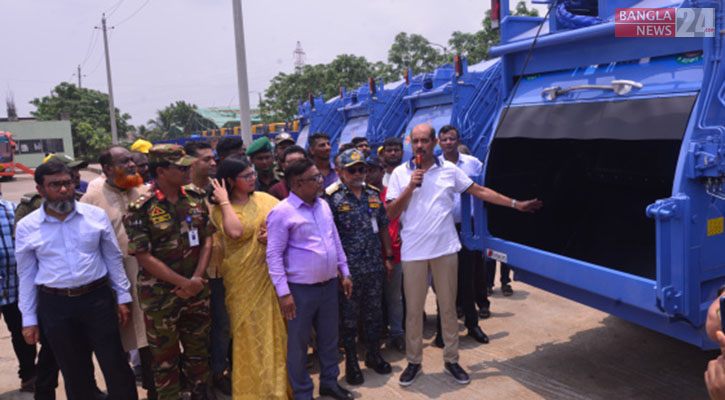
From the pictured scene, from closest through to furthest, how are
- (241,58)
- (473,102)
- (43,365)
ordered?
(43,365)
(473,102)
(241,58)

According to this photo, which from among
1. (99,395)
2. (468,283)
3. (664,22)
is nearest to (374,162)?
(468,283)

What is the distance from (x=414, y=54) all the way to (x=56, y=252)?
2739 centimetres

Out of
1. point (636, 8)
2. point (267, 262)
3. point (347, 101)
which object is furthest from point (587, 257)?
point (347, 101)

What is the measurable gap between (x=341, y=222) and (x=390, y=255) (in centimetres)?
53

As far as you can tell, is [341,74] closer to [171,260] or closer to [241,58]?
[241,58]

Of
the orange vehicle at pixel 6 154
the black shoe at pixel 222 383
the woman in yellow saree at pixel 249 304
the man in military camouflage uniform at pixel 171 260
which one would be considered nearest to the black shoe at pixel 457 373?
the woman in yellow saree at pixel 249 304

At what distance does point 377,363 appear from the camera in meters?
4.00

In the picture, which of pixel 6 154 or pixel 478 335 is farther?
pixel 6 154

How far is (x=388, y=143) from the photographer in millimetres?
4758

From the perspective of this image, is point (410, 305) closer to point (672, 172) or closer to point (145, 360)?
point (145, 360)

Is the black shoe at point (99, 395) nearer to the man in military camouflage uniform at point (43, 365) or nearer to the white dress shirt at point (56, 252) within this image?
the man in military camouflage uniform at point (43, 365)

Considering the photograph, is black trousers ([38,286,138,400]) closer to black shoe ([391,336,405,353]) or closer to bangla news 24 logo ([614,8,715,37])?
black shoe ([391,336,405,353])

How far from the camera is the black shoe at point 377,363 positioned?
3979 millimetres

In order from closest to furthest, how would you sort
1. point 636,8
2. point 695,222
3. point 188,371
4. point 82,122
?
point 695,222, point 636,8, point 188,371, point 82,122
